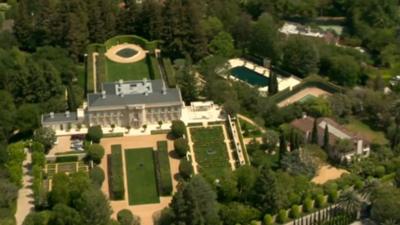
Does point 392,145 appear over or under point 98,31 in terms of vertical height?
under

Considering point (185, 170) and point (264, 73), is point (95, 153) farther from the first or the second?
point (264, 73)

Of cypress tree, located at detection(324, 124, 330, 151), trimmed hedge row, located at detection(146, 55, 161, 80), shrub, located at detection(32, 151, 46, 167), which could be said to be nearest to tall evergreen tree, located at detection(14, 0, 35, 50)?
trimmed hedge row, located at detection(146, 55, 161, 80)

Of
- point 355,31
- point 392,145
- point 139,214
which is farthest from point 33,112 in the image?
point 355,31

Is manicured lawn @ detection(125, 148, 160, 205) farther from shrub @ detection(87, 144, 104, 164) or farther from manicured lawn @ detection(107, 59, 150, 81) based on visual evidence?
manicured lawn @ detection(107, 59, 150, 81)

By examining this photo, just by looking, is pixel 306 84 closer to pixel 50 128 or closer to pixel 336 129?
pixel 336 129

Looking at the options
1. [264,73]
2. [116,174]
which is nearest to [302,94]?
[264,73]

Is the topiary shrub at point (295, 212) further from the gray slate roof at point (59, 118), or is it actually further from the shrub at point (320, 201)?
the gray slate roof at point (59, 118)
